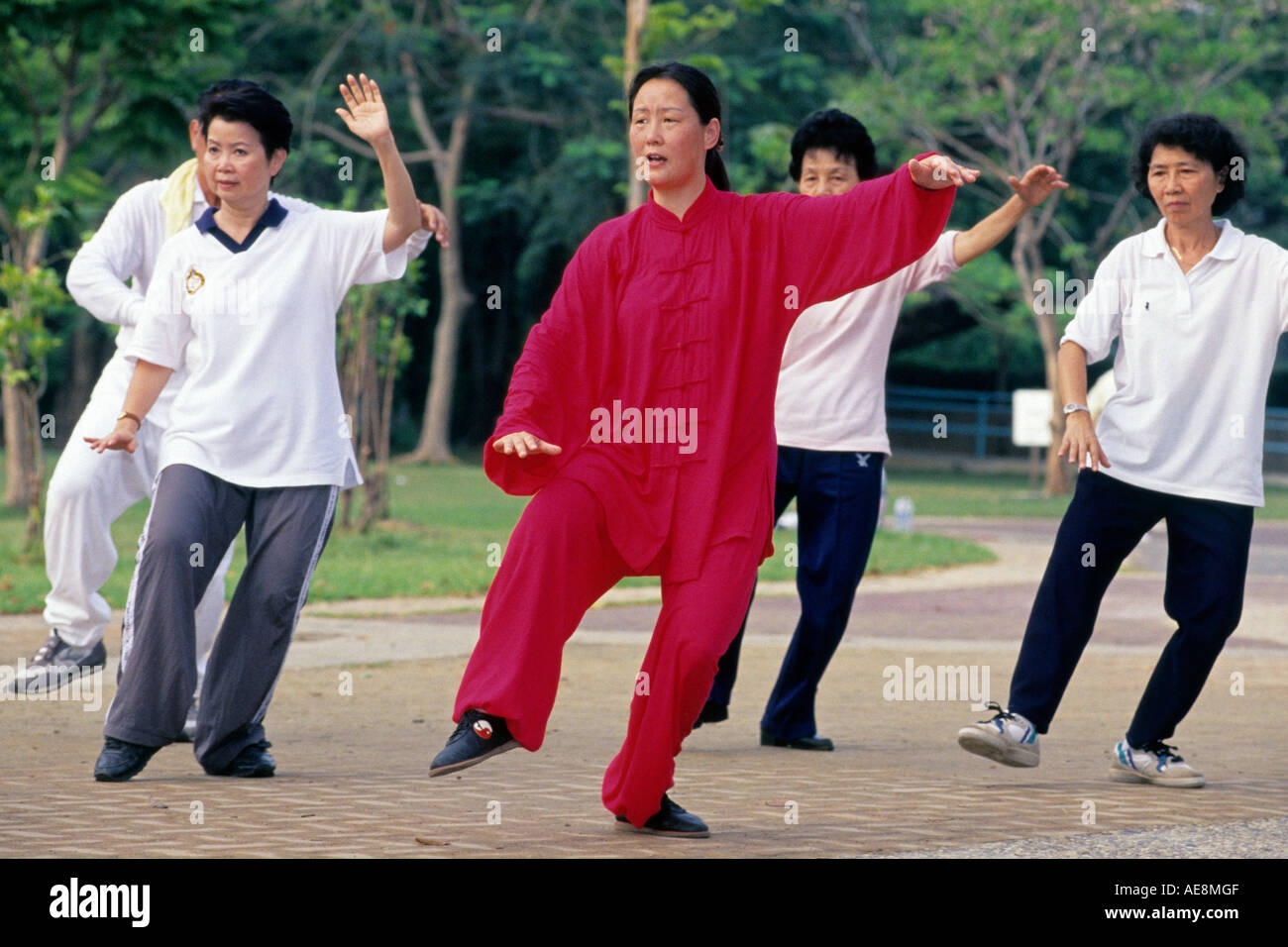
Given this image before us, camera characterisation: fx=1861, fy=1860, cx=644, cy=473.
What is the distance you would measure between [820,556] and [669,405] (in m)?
2.03

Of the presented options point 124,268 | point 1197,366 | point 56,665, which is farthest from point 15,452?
point 1197,366

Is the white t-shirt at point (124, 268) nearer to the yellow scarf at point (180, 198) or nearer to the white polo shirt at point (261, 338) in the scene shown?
the yellow scarf at point (180, 198)

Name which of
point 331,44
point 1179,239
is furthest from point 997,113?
point 1179,239

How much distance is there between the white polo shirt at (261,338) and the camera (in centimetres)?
577

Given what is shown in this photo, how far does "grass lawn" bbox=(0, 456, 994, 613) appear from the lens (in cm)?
1249

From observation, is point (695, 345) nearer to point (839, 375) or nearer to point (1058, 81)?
point (839, 375)

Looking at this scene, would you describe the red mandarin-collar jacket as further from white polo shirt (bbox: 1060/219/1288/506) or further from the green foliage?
the green foliage

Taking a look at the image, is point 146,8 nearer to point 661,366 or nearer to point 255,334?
point 255,334

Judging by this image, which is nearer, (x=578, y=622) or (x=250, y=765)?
(x=578, y=622)

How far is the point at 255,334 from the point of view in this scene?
581 centimetres

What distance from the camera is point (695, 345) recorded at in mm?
4941

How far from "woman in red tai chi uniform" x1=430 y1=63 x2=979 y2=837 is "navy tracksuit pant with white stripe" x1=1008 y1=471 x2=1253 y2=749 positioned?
52.8 inches

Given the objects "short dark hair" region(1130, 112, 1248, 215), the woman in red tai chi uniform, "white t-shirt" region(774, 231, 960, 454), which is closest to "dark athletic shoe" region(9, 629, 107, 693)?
"white t-shirt" region(774, 231, 960, 454)
